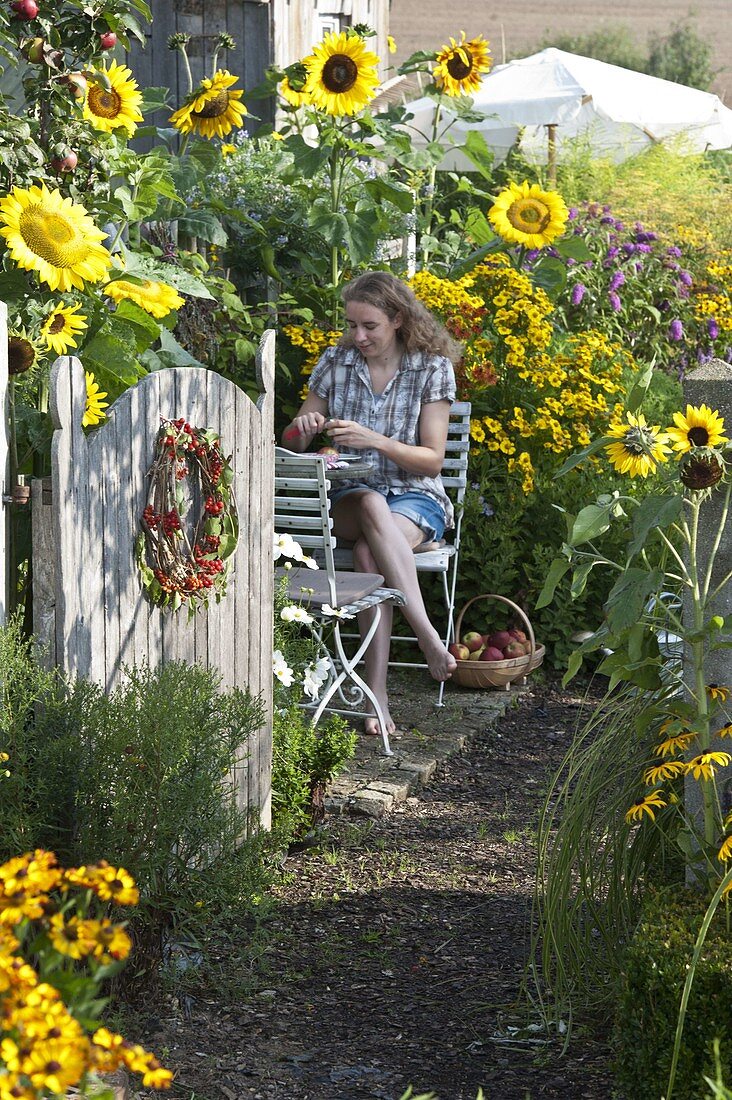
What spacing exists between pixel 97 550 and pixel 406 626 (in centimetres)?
307

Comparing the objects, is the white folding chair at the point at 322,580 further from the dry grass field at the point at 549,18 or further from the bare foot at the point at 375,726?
the dry grass field at the point at 549,18

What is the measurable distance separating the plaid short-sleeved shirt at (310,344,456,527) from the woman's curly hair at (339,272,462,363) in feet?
0.16

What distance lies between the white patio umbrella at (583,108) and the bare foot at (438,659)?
8.31 metres

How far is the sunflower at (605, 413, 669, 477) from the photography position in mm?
2371

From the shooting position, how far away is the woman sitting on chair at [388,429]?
4.75 metres

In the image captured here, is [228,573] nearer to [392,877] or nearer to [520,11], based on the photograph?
[392,877]

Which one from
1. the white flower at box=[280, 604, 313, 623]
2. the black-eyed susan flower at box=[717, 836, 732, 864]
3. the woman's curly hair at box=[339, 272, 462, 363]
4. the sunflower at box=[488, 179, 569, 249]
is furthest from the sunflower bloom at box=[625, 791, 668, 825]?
the sunflower at box=[488, 179, 569, 249]

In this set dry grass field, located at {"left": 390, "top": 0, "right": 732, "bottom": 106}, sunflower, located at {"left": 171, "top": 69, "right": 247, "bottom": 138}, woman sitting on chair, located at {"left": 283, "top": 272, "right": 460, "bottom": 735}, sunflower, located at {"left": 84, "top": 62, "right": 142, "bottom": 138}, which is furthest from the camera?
dry grass field, located at {"left": 390, "top": 0, "right": 732, "bottom": 106}

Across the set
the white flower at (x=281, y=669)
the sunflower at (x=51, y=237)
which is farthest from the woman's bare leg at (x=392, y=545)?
the sunflower at (x=51, y=237)

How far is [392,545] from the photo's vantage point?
473 cm

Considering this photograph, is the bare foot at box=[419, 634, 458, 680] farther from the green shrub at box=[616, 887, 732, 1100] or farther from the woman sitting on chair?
the green shrub at box=[616, 887, 732, 1100]

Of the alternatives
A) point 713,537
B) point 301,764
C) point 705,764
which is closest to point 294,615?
point 301,764

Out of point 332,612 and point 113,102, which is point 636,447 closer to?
point 113,102

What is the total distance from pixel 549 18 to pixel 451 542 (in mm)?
36622
